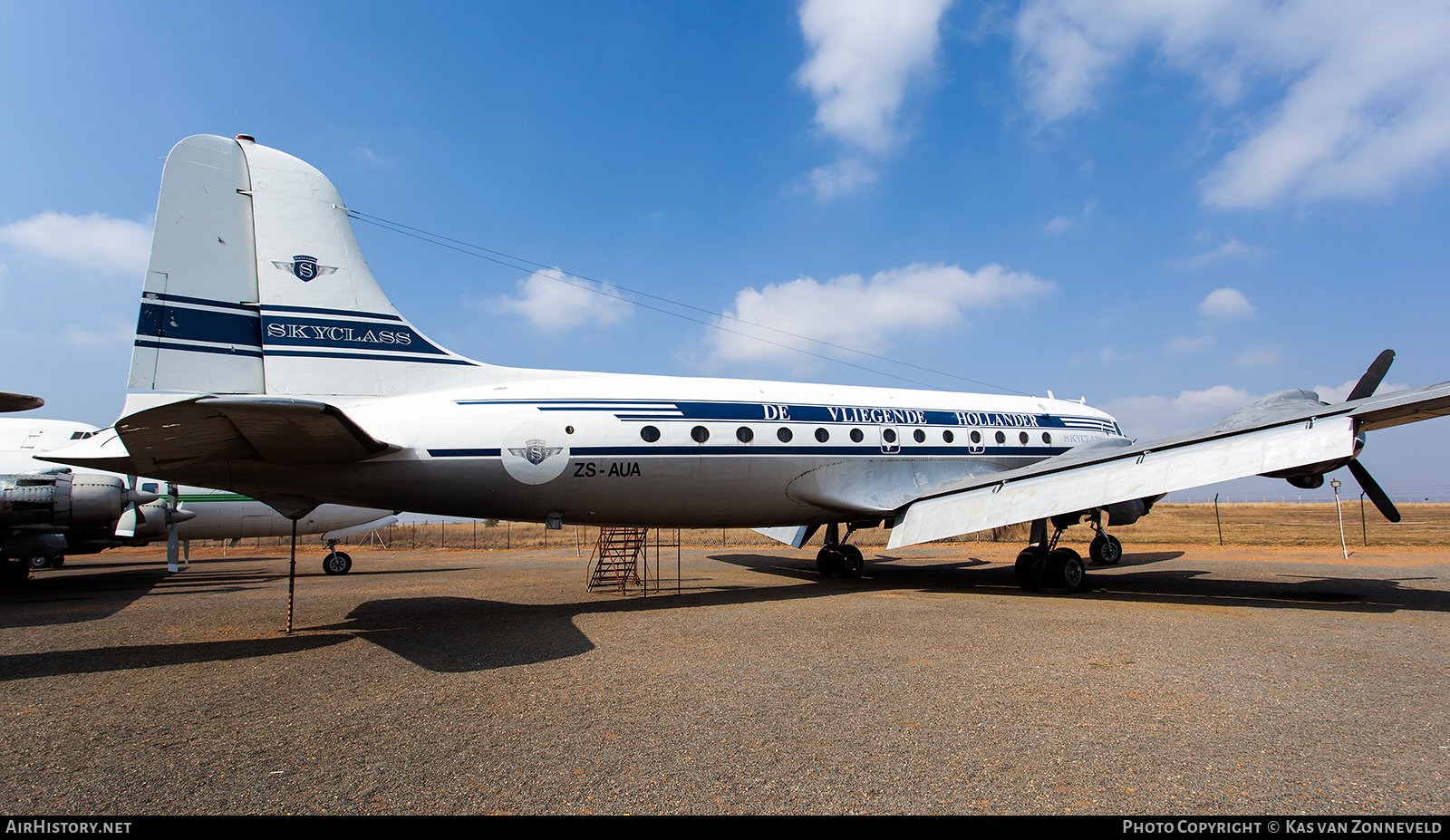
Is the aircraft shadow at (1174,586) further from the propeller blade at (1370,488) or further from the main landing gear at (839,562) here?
the propeller blade at (1370,488)

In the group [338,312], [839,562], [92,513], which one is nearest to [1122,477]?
[839,562]

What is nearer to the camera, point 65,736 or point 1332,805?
point 1332,805

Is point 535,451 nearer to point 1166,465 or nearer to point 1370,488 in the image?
point 1166,465

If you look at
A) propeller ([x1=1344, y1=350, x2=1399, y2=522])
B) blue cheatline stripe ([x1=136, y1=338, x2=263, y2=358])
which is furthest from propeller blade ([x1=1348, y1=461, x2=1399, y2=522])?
blue cheatline stripe ([x1=136, y1=338, x2=263, y2=358])

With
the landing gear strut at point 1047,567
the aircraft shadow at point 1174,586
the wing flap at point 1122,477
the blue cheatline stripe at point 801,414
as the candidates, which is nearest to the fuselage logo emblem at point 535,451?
the blue cheatline stripe at point 801,414

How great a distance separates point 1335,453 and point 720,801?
11000mm

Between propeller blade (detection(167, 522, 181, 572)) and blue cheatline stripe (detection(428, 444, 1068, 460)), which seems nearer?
blue cheatline stripe (detection(428, 444, 1068, 460))

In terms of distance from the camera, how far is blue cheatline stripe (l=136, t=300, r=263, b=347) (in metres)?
8.69

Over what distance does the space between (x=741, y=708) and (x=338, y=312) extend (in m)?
8.69

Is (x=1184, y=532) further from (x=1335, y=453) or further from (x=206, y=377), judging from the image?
(x=206, y=377)

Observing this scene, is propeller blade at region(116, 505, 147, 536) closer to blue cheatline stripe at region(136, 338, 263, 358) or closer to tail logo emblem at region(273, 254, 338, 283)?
blue cheatline stripe at region(136, 338, 263, 358)

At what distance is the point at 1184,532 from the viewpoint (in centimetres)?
3388

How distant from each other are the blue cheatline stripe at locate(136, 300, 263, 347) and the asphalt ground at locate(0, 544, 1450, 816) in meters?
4.10
